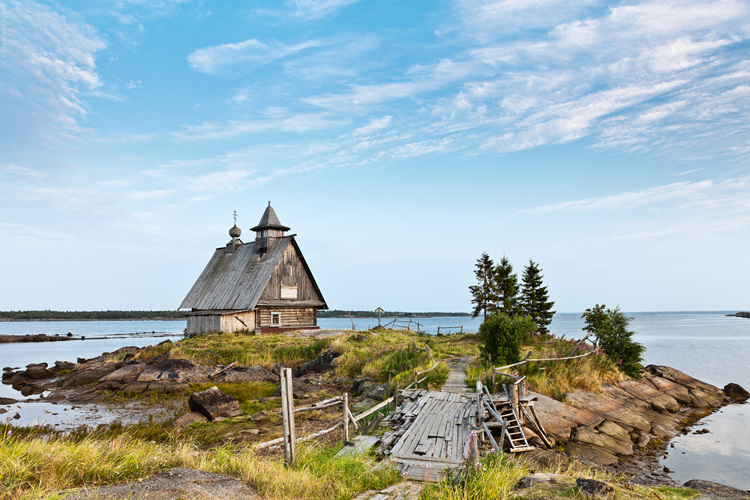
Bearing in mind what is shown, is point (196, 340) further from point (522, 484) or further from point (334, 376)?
point (522, 484)

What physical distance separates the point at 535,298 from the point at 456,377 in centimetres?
2536

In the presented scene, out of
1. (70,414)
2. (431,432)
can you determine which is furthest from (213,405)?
(431,432)

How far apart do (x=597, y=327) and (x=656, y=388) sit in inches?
149

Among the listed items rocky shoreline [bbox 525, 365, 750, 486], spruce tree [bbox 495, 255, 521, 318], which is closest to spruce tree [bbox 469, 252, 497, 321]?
spruce tree [bbox 495, 255, 521, 318]

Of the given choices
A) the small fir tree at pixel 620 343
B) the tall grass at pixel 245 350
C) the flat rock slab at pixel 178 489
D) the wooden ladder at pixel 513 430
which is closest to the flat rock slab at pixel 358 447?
the flat rock slab at pixel 178 489

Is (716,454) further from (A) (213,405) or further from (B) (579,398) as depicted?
(A) (213,405)

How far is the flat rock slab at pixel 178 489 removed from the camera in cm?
561

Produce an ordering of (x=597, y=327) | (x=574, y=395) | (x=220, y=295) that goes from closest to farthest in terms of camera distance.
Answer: (x=574, y=395), (x=597, y=327), (x=220, y=295)

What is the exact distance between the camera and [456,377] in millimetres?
18844

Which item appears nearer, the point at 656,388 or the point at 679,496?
the point at 679,496

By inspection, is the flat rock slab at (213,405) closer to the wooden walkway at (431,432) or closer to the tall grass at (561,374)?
the wooden walkway at (431,432)

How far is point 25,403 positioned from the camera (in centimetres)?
2100

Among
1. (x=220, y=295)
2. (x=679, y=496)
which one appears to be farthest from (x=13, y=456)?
(x=220, y=295)

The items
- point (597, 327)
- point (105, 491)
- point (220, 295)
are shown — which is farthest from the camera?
point (220, 295)
